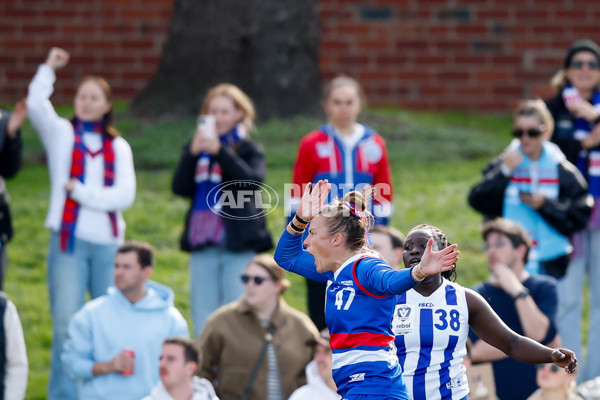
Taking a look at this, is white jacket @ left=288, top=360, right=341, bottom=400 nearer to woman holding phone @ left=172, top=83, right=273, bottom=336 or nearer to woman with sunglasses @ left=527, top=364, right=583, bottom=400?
woman holding phone @ left=172, top=83, right=273, bottom=336

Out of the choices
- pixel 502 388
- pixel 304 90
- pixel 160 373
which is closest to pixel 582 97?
pixel 502 388

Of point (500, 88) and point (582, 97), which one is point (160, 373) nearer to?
point (582, 97)

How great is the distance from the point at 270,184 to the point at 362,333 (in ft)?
20.5

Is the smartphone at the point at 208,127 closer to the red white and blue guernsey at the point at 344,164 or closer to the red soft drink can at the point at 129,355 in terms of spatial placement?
the red white and blue guernsey at the point at 344,164

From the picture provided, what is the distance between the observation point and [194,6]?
12562 mm

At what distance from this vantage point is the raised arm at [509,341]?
451 centimetres

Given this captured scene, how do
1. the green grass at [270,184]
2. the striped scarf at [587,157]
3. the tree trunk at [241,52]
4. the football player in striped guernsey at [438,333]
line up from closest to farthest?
1. the football player in striped guernsey at [438,333]
2. the striped scarf at [587,157]
3. the green grass at [270,184]
4. the tree trunk at [241,52]

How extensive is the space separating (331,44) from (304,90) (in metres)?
1.89

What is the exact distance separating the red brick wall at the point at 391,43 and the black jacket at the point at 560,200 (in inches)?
255

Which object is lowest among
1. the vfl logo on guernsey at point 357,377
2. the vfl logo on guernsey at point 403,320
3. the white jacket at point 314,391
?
the white jacket at point 314,391

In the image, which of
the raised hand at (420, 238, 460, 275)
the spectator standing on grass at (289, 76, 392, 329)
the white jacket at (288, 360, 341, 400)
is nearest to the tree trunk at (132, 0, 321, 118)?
the spectator standing on grass at (289, 76, 392, 329)

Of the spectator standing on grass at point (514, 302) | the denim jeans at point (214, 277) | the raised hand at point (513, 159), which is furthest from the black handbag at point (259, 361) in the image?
the raised hand at point (513, 159)

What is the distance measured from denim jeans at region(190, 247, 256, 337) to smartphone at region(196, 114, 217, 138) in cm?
82

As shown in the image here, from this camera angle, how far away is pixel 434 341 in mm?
4777
